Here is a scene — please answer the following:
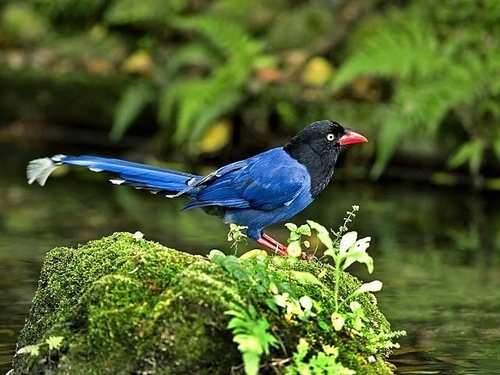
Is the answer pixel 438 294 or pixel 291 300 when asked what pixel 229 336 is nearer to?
pixel 291 300

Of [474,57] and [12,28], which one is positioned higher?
[12,28]

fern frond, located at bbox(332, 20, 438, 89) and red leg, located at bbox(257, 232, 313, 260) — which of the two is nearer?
red leg, located at bbox(257, 232, 313, 260)

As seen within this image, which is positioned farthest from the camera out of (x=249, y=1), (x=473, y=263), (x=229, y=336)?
(x=249, y=1)

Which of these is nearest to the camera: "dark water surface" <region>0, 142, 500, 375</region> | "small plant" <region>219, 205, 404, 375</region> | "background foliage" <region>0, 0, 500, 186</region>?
"small plant" <region>219, 205, 404, 375</region>

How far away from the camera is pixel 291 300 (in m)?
4.44

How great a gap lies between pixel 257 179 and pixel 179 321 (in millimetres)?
Answer: 1899

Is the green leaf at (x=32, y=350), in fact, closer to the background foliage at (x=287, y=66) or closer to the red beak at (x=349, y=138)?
the red beak at (x=349, y=138)

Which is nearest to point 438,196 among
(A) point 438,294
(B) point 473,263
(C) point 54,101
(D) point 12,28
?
(B) point 473,263

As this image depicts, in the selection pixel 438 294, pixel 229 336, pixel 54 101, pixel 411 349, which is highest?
pixel 54 101

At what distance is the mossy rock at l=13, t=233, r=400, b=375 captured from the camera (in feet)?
14.1

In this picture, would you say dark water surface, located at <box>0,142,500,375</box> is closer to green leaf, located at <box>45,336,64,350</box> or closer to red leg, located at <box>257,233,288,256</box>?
red leg, located at <box>257,233,288,256</box>

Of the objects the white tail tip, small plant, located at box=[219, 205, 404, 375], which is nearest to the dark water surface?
the white tail tip

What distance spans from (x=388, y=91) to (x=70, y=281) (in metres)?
8.20

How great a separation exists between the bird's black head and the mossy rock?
4.88ft
